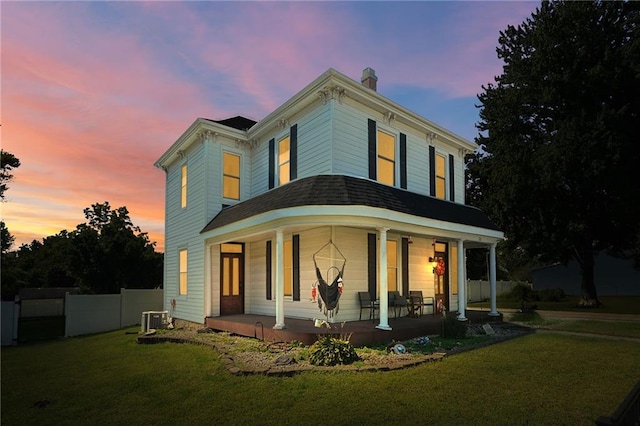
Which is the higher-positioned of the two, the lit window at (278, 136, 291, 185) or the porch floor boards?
the lit window at (278, 136, 291, 185)

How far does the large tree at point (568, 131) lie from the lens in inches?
733

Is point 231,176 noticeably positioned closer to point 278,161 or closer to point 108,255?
point 278,161

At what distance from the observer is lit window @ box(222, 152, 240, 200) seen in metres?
14.6

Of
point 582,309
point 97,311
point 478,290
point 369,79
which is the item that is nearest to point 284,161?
point 369,79

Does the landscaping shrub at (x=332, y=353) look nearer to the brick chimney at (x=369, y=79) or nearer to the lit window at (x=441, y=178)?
the lit window at (x=441, y=178)

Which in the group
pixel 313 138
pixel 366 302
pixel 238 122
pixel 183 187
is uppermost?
pixel 238 122

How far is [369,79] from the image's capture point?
44.0 feet

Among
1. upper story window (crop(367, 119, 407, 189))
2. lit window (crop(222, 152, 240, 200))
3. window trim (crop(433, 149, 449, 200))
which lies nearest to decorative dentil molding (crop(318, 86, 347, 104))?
upper story window (crop(367, 119, 407, 189))

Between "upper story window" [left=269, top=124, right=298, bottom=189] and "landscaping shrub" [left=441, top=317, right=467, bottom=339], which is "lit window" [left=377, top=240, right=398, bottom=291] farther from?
"upper story window" [left=269, top=124, right=298, bottom=189]

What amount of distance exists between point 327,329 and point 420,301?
13.8ft

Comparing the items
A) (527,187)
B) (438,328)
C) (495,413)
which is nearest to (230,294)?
(438,328)

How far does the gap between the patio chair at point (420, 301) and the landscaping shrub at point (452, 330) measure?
5.08 ft

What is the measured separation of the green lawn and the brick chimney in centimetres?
855

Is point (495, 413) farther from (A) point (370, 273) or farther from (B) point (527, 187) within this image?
(B) point (527, 187)
